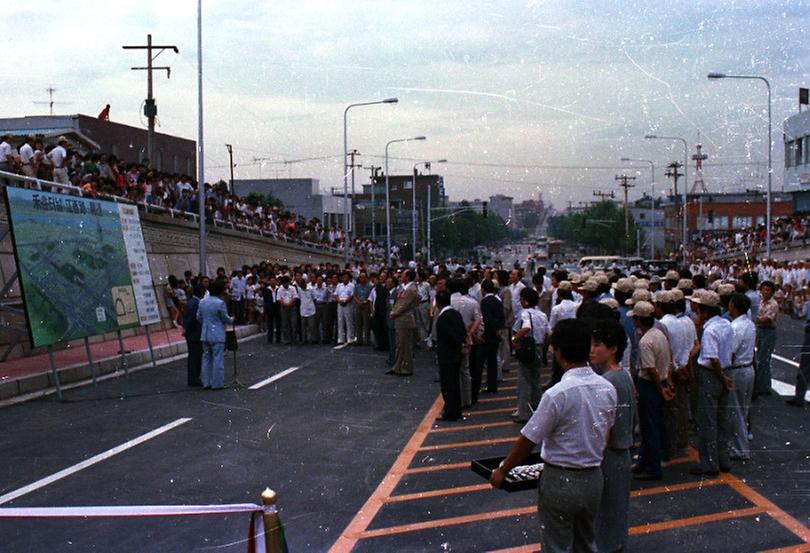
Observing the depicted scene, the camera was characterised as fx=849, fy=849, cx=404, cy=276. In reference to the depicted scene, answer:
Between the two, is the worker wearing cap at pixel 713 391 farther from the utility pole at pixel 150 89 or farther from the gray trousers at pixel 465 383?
the utility pole at pixel 150 89

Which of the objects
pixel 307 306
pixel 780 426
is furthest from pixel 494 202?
pixel 780 426

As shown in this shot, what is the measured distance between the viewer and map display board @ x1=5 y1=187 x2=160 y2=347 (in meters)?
12.5

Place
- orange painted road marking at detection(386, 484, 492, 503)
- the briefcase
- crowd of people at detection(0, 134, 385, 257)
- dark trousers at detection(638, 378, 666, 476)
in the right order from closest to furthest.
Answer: orange painted road marking at detection(386, 484, 492, 503), dark trousers at detection(638, 378, 666, 476), the briefcase, crowd of people at detection(0, 134, 385, 257)

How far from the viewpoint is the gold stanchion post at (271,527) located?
13.9 feet

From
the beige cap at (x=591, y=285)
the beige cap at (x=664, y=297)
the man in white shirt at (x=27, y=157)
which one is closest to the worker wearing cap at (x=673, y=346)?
the beige cap at (x=664, y=297)

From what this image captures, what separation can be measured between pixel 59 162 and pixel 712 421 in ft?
54.1

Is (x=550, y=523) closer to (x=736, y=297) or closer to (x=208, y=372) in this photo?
(x=736, y=297)

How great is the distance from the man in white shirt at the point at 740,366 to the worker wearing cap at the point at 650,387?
70cm

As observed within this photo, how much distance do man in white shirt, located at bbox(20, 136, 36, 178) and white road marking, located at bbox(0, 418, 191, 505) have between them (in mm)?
9647

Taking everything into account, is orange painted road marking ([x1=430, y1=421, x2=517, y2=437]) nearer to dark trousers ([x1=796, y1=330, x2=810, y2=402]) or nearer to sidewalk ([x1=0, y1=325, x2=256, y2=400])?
dark trousers ([x1=796, y1=330, x2=810, y2=402])

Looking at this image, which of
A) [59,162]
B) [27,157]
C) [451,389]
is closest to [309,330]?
[59,162]

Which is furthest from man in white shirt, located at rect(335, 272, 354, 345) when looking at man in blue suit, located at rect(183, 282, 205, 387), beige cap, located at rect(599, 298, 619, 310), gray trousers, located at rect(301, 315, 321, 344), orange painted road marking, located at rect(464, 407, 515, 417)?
beige cap, located at rect(599, 298, 619, 310)

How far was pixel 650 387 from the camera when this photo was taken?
796 cm

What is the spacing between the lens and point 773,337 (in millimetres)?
12148
